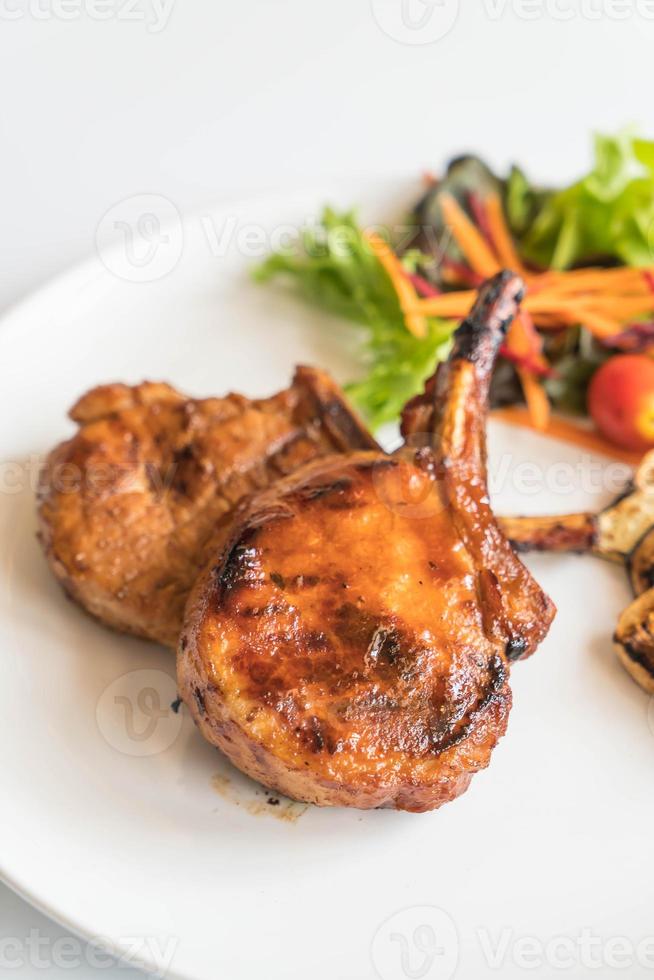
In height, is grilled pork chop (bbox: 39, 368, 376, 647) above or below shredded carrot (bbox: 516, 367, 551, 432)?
above

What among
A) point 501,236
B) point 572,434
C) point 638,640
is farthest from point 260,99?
point 638,640

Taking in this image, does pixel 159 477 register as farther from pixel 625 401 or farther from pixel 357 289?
pixel 625 401

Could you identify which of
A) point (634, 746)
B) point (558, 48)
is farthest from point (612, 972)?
point (558, 48)

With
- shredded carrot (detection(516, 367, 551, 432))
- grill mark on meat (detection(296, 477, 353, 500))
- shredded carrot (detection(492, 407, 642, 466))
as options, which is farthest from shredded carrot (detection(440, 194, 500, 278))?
grill mark on meat (detection(296, 477, 353, 500))

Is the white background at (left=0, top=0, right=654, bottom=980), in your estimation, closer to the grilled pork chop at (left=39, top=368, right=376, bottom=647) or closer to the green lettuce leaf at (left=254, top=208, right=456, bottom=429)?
the green lettuce leaf at (left=254, top=208, right=456, bottom=429)

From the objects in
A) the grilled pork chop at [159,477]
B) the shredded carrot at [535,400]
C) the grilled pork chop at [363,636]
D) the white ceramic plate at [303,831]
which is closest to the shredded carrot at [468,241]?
the shredded carrot at [535,400]

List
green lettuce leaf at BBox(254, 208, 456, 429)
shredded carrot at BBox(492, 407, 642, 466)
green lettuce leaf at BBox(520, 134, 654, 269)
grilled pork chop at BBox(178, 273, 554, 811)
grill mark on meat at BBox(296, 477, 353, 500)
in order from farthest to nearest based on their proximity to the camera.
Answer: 1. green lettuce leaf at BBox(520, 134, 654, 269)
2. green lettuce leaf at BBox(254, 208, 456, 429)
3. shredded carrot at BBox(492, 407, 642, 466)
4. grill mark on meat at BBox(296, 477, 353, 500)
5. grilled pork chop at BBox(178, 273, 554, 811)
